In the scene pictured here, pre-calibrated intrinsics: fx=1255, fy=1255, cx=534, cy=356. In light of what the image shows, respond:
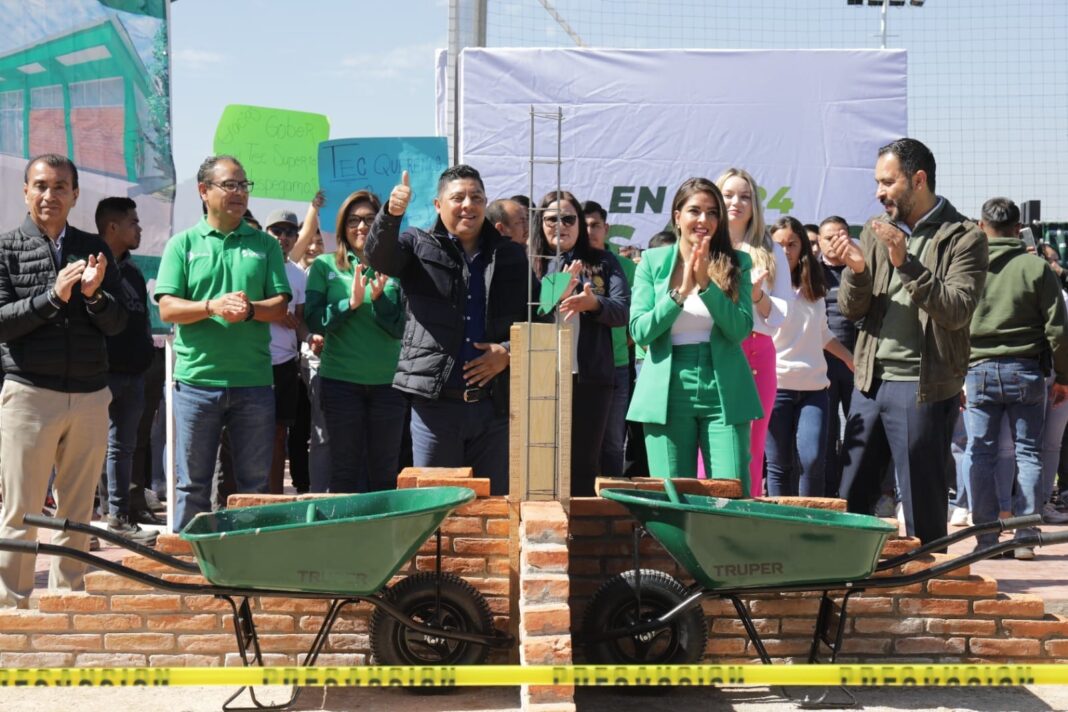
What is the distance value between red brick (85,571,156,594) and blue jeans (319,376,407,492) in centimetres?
185

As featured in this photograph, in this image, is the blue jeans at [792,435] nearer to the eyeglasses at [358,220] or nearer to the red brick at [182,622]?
the eyeglasses at [358,220]

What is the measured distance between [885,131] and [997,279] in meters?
3.33

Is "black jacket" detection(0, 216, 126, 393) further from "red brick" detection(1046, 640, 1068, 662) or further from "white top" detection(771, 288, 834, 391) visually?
"red brick" detection(1046, 640, 1068, 662)

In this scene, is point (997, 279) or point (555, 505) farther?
point (997, 279)

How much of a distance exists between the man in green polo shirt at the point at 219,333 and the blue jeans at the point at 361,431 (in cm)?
55

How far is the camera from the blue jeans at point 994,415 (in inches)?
286

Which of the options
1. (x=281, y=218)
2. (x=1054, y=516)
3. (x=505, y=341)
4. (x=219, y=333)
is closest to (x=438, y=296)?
(x=505, y=341)

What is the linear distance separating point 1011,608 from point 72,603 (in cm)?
361

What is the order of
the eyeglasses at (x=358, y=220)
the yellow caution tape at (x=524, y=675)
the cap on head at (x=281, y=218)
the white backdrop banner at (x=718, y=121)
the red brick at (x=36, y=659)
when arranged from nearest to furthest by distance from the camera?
the yellow caution tape at (x=524, y=675) < the red brick at (x=36, y=659) < the eyeglasses at (x=358, y=220) < the cap on head at (x=281, y=218) < the white backdrop banner at (x=718, y=121)

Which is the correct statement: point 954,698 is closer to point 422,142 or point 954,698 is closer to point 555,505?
point 555,505

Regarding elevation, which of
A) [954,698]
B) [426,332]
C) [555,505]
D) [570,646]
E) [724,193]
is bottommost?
[954,698]

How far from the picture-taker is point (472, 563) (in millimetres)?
4832

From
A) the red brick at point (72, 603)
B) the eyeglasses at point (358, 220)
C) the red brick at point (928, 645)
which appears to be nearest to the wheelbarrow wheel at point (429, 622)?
the red brick at point (72, 603)

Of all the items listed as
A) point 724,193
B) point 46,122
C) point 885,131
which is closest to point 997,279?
point 724,193
